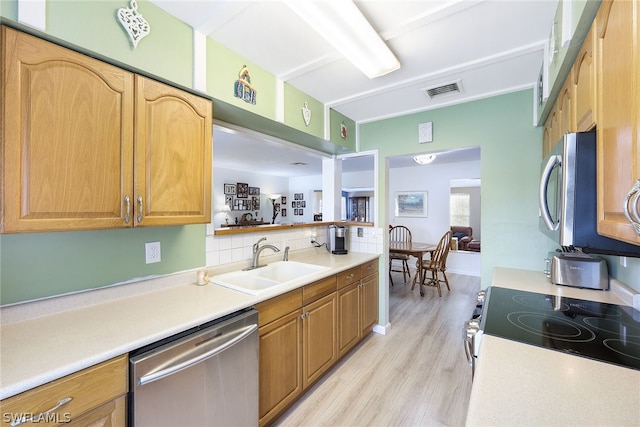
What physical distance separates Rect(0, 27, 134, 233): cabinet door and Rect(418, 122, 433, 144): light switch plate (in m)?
2.31

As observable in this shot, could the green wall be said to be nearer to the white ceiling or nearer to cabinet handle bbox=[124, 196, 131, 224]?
the white ceiling

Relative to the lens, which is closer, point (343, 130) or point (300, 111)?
point (300, 111)

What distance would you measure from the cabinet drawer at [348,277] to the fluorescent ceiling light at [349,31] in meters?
1.53

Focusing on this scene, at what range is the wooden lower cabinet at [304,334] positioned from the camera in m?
1.51

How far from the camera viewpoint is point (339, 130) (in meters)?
2.68

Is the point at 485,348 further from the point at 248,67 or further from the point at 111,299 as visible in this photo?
the point at 248,67

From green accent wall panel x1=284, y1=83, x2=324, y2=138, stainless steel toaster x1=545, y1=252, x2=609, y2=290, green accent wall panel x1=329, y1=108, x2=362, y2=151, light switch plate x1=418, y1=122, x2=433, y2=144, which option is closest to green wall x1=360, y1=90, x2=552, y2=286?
light switch plate x1=418, y1=122, x2=433, y2=144

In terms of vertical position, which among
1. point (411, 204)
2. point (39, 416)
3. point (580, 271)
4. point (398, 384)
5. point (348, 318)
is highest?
point (411, 204)

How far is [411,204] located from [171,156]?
561cm

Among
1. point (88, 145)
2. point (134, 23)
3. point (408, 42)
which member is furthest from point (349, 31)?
point (88, 145)

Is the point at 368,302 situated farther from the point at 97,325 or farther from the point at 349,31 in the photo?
the point at 349,31

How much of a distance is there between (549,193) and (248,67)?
72.5 inches

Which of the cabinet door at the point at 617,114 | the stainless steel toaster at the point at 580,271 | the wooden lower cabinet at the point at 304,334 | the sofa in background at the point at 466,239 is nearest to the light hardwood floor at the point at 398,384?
the wooden lower cabinet at the point at 304,334

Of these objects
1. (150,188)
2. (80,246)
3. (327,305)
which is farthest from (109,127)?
(327,305)
